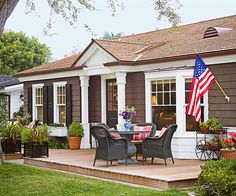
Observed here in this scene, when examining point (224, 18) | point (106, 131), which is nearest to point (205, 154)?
point (106, 131)

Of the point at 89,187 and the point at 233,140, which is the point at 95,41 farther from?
the point at 89,187

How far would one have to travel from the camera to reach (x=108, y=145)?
1148 cm

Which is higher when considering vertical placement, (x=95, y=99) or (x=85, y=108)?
(x=95, y=99)

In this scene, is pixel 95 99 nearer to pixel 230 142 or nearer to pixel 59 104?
pixel 59 104

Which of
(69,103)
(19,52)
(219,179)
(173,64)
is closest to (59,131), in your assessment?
(69,103)

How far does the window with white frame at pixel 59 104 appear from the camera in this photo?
18297 mm

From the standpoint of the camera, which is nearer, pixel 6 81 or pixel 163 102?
pixel 163 102

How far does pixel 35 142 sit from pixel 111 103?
3851 millimetres

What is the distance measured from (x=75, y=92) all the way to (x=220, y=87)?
21.5 feet

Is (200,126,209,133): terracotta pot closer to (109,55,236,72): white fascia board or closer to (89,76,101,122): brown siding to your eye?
(109,55,236,72): white fascia board

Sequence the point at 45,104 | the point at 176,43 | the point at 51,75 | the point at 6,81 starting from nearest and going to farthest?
the point at 176,43 → the point at 51,75 → the point at 45,104 → the point at 6,81

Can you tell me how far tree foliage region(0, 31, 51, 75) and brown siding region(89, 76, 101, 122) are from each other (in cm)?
2130

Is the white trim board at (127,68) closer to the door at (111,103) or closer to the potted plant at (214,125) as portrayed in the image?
the door at (111,103)

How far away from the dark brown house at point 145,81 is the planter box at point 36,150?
98.5 inches
